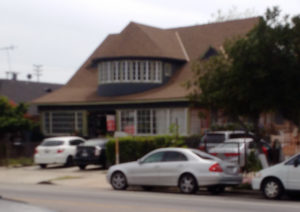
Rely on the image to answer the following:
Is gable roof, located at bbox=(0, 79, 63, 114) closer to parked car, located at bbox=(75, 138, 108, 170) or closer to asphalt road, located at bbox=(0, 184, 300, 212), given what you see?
parked car, located at bbox=(75, 138, 108, 170)

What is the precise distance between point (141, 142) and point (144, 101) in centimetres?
787

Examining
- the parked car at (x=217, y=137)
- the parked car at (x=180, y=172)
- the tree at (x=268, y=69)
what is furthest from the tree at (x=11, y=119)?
the tree at (x=268, y=69)

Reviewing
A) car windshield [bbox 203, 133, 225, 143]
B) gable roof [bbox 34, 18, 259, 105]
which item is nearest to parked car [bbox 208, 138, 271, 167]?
car windshield [bbox 203, 133, 225, 143]

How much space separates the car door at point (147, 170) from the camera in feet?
61.8

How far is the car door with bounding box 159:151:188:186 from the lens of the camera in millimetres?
18328

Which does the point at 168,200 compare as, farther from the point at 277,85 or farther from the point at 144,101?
the point at 144,101

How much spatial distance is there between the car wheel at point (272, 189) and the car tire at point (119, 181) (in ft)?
16.2

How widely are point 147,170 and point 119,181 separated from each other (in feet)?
3.97

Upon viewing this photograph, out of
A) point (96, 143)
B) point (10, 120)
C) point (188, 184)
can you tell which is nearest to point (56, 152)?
point (96, 143)

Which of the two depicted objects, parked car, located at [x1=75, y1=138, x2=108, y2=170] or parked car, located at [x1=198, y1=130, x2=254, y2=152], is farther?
parked car, located at [x1=75, y1=138, x2=108, y2=170]

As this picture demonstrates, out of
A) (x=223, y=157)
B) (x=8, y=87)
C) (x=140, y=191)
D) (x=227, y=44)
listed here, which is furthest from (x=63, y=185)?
(x=8, y=87)

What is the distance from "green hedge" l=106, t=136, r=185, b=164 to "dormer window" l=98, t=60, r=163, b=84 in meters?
9.34

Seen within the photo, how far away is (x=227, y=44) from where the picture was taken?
1948 cm

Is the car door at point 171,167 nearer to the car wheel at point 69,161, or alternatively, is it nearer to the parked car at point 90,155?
the parked car at point 90,155
